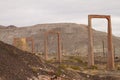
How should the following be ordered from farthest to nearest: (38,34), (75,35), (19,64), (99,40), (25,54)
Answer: (38,34), (75,35), (99,40), (25,54), (19,64)

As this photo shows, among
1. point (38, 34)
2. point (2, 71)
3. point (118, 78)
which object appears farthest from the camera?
point (38, 34)

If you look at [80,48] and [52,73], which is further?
[80,48]

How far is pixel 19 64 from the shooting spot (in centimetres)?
1894

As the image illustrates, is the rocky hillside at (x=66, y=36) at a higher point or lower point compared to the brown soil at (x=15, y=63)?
higher

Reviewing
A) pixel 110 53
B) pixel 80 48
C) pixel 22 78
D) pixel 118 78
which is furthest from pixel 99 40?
pixel 22 78

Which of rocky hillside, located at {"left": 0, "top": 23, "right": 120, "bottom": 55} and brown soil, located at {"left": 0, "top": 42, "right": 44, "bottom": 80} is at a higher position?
rocky hillside, located at {"left": 0, "top": 23, "right": 120, "bottom": 55}

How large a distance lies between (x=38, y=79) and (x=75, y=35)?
9998 cm

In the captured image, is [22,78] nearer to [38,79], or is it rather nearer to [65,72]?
[38,79]

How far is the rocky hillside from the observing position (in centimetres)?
10376

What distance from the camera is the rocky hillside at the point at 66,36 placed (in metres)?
104

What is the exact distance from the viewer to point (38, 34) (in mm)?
128500

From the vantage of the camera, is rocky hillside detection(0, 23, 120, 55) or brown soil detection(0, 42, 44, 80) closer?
brown soil detection(0, 42, 44, 80)

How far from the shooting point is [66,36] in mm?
119125

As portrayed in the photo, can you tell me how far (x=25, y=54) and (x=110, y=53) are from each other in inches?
648
